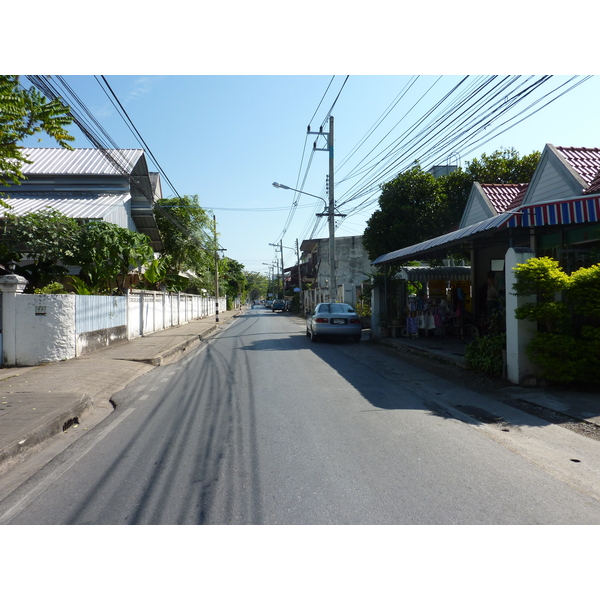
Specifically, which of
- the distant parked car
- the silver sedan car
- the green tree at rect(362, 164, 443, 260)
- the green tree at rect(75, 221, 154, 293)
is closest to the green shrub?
the silver sedan car

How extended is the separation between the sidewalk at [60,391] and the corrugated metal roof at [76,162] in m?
13.7

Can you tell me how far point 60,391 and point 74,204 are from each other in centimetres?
1473

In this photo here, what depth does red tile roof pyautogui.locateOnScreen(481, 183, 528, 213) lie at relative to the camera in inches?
672

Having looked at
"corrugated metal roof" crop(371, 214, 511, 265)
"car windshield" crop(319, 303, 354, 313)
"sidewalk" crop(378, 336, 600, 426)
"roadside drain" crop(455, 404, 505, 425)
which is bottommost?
"roadside drain" crop(455, 404, 505, 425)

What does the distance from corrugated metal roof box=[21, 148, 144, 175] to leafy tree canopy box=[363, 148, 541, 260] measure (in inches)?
487

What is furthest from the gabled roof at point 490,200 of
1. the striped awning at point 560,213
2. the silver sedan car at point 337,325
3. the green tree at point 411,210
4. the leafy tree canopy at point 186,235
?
the leafy tree canopy at point 186,235

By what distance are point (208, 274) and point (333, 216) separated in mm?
21824

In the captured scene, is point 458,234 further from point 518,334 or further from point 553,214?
point 518,334

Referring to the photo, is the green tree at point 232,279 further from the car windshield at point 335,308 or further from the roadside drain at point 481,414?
the roadside drain at point 481,414

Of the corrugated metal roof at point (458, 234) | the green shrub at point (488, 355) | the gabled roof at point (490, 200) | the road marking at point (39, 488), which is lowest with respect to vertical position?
the road marking at point (39, 488)

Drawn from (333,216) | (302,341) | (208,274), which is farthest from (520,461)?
(208,274)

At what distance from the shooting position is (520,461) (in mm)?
4762

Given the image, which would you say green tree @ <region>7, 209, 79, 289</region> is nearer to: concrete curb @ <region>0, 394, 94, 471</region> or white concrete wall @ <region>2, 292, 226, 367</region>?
white concrete wall @ <region>2, 292, 226, 367</region>

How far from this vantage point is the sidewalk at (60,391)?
554 cm
